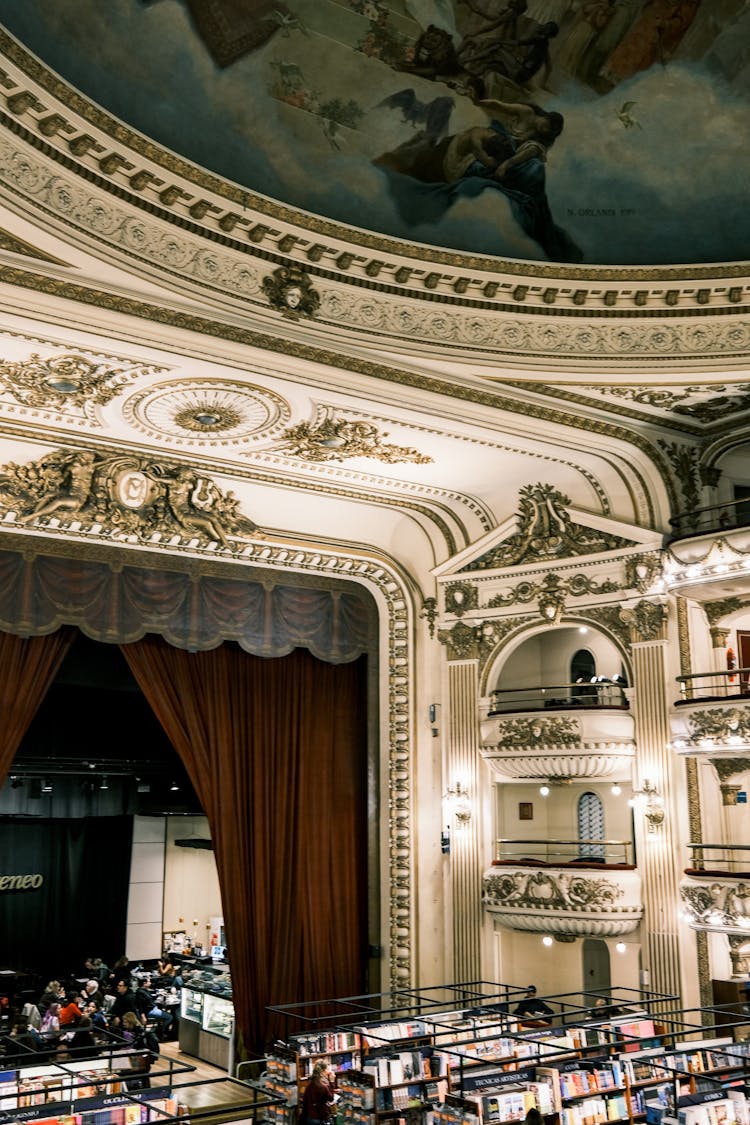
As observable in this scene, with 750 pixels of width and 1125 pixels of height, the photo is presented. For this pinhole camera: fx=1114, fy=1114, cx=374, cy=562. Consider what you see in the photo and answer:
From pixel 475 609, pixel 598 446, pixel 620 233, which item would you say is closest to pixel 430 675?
pixel 475 609

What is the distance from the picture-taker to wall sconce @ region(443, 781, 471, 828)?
581 inches

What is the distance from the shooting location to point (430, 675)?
1583 centimetres

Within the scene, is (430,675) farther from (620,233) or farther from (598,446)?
(620,233)

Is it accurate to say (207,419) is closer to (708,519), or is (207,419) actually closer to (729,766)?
(708,519)

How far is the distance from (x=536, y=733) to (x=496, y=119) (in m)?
7.08

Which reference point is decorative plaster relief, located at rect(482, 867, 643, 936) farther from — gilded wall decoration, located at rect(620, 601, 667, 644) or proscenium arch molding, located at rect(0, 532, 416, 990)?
gilded wall decoration, located at rect(620, 601, 667, 644)

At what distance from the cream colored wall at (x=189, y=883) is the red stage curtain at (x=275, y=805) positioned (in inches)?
243

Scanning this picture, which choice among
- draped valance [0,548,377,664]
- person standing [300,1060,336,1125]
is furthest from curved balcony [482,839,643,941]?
person standing [300,1060,336,1125]

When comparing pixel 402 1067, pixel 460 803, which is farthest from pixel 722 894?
pixel 460 803

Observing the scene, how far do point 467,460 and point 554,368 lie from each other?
2.47 meters

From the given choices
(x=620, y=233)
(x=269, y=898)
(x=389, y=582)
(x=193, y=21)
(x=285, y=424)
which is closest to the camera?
(x=193, y=21)

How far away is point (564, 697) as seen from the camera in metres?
14.6

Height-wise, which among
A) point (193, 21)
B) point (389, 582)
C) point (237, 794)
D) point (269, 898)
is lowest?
point (269, 898)

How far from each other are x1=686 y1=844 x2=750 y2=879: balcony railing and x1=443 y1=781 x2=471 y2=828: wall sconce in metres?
3.24
